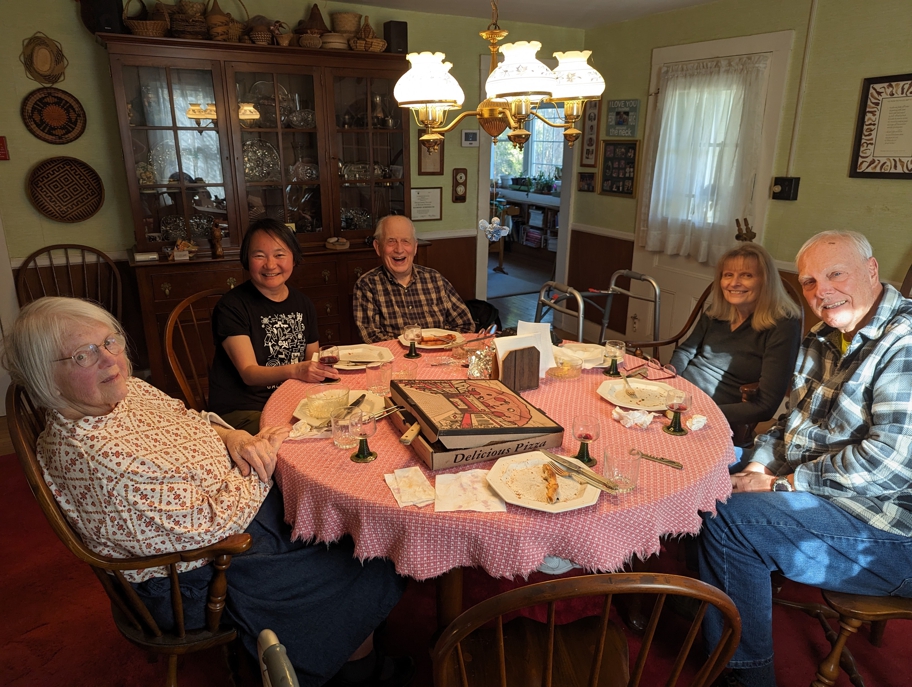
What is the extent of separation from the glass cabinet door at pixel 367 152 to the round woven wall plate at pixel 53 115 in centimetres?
144

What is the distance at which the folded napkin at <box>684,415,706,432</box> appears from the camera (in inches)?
63.6

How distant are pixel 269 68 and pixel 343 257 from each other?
1.16 metres

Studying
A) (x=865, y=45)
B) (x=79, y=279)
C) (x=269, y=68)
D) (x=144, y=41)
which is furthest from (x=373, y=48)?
(x=865, y=45)

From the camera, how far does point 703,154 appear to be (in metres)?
3.76

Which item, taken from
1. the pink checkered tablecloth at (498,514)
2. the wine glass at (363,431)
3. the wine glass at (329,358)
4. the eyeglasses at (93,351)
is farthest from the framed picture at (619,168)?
the eyeglasses at (93,351)

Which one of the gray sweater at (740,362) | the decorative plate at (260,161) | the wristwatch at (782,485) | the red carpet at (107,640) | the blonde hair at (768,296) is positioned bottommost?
the red carpet at (107,640)

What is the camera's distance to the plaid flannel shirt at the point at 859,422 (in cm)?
150

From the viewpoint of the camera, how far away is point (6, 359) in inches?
49.3

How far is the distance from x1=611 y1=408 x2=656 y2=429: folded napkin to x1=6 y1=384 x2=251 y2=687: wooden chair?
1.01 m

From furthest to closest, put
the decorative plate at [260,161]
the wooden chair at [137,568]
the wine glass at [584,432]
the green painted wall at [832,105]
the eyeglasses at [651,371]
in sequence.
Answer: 1. the decorative plate at [260,161]
2. the green painted wall at [832,105]
3. the eyeglasses at [651,371]
4. the wine glass at [584,432]
5. the wooden chair at [137,568]

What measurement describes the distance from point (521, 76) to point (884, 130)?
2.28 metres

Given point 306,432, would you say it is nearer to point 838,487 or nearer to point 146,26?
Result: point 838,487

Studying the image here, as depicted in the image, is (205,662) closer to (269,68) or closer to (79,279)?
(79,279)

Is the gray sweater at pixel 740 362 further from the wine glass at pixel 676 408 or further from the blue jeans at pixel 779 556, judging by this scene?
the blue jeans at pixel 779 556
